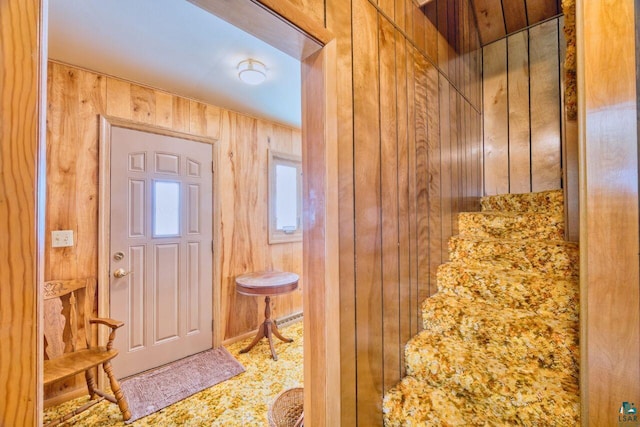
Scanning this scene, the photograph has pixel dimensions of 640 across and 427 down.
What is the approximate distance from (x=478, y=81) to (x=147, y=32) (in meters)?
2.81

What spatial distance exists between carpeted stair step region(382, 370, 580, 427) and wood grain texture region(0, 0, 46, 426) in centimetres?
124

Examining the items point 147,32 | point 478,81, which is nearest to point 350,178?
point 147,32

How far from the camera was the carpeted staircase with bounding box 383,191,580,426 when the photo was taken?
3.59 feet

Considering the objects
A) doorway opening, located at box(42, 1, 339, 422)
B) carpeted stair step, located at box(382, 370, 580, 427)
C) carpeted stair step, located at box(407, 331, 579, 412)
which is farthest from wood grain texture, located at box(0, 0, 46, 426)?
carpeted stair step, located at box(407, 331, 579, 412)

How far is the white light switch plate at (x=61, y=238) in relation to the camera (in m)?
1.95

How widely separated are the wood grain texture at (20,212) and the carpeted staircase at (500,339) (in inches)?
49.9

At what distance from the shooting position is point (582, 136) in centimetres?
90

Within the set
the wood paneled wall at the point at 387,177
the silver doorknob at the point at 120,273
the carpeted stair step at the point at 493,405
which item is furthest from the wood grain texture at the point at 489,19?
the silver doorknob at the point at 120,273

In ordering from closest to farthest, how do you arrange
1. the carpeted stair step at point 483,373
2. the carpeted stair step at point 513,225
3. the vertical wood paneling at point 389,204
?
the carpeted stair step at point 483,373
the vertical wood paneling at point 389,204
the carpeted stair step at point 513,225

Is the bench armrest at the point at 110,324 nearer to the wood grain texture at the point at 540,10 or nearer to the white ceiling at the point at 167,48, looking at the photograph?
the white ceiling at the point at 167,48

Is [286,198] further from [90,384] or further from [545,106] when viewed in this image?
[545,106]

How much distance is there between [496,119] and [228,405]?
338 centimetres

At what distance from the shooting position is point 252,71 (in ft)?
6.59

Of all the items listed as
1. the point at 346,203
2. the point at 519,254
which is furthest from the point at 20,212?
the point at 519,254
